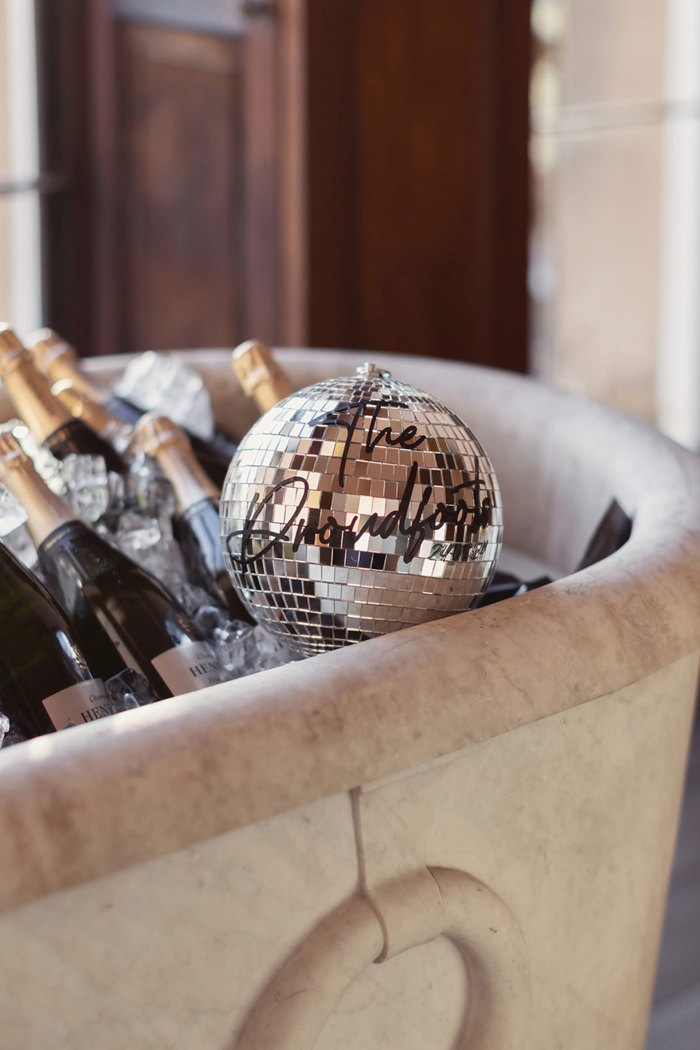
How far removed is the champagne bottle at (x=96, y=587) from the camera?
0.71 meters

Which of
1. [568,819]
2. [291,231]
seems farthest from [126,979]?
[291,231]

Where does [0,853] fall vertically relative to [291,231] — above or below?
below

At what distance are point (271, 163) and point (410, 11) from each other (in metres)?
0.52

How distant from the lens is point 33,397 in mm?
853

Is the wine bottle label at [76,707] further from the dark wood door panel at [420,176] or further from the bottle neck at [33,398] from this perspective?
the dark wood door panel at [420,176]

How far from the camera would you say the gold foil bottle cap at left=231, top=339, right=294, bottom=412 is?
0.83 metres

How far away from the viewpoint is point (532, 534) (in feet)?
3.37

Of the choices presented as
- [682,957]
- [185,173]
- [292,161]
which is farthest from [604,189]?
[682,957]

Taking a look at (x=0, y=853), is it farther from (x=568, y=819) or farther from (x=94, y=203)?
(x=94, y=203)

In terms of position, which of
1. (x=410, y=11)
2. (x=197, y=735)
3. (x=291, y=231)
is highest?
(x=410, y=11)

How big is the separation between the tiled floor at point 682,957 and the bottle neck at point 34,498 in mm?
899

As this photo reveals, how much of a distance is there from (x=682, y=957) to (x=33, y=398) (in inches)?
42.0

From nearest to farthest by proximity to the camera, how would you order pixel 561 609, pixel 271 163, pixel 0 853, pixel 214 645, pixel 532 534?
pixel 0 853, pixel 561 609, pixel 214 645, pixel 532 534, pixel 271 163

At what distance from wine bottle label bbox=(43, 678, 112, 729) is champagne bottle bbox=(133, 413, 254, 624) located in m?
0.26
